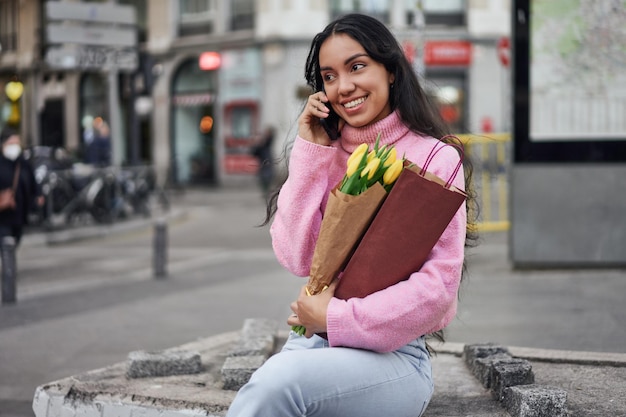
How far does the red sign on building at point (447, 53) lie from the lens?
104ft

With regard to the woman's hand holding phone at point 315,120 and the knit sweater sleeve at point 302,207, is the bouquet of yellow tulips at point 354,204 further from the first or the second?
the woman's hand holding phone at point 315,120

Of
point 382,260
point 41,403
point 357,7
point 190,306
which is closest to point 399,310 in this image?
point 382,260

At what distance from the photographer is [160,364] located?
4.63 m

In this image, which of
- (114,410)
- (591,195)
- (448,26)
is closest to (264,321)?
(114,410)

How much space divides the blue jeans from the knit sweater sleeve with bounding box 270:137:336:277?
18.5 inches

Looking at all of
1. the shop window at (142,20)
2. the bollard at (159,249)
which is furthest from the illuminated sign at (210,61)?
the bollard at (159,249)

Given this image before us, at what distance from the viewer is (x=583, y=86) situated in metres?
9.38

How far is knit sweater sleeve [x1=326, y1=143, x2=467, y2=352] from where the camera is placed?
290cm

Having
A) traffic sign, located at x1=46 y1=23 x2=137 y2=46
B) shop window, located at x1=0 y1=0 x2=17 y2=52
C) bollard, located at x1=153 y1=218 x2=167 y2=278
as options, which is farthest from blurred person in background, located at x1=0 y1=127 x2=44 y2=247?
shop window, located at x1=0 y1=0 x2=17 y2=52

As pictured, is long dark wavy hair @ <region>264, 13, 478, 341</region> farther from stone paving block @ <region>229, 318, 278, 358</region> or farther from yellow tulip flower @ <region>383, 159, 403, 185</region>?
stone paving block @ <region>229, 318, 278, 358</region>

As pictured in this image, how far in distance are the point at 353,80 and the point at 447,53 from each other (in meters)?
28.9

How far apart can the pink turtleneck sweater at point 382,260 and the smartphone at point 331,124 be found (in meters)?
0.03

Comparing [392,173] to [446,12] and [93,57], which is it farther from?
[446,12]

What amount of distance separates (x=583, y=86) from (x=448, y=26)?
23344 millimetres
